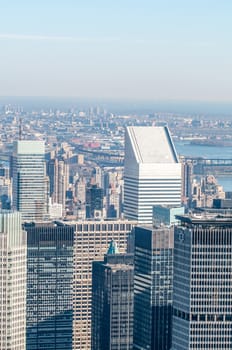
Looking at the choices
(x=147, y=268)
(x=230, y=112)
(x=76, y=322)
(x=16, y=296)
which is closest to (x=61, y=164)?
(x=230, y=112)

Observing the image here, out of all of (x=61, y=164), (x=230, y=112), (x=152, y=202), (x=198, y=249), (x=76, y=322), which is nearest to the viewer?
(x=198, y=249)

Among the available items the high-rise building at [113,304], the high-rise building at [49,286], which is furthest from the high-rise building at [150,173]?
the high-rise building at [49,286]

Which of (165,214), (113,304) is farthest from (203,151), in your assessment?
(113,304)

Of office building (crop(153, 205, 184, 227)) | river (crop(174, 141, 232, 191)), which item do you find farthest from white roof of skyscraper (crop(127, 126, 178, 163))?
river (crop(174, 141, 232, 191))

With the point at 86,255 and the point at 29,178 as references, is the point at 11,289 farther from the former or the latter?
the point at 29,178

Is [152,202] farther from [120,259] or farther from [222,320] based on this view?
[222,320]

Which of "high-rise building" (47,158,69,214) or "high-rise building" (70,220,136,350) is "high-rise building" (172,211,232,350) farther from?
"high-rise building" (47,158,69,214)
